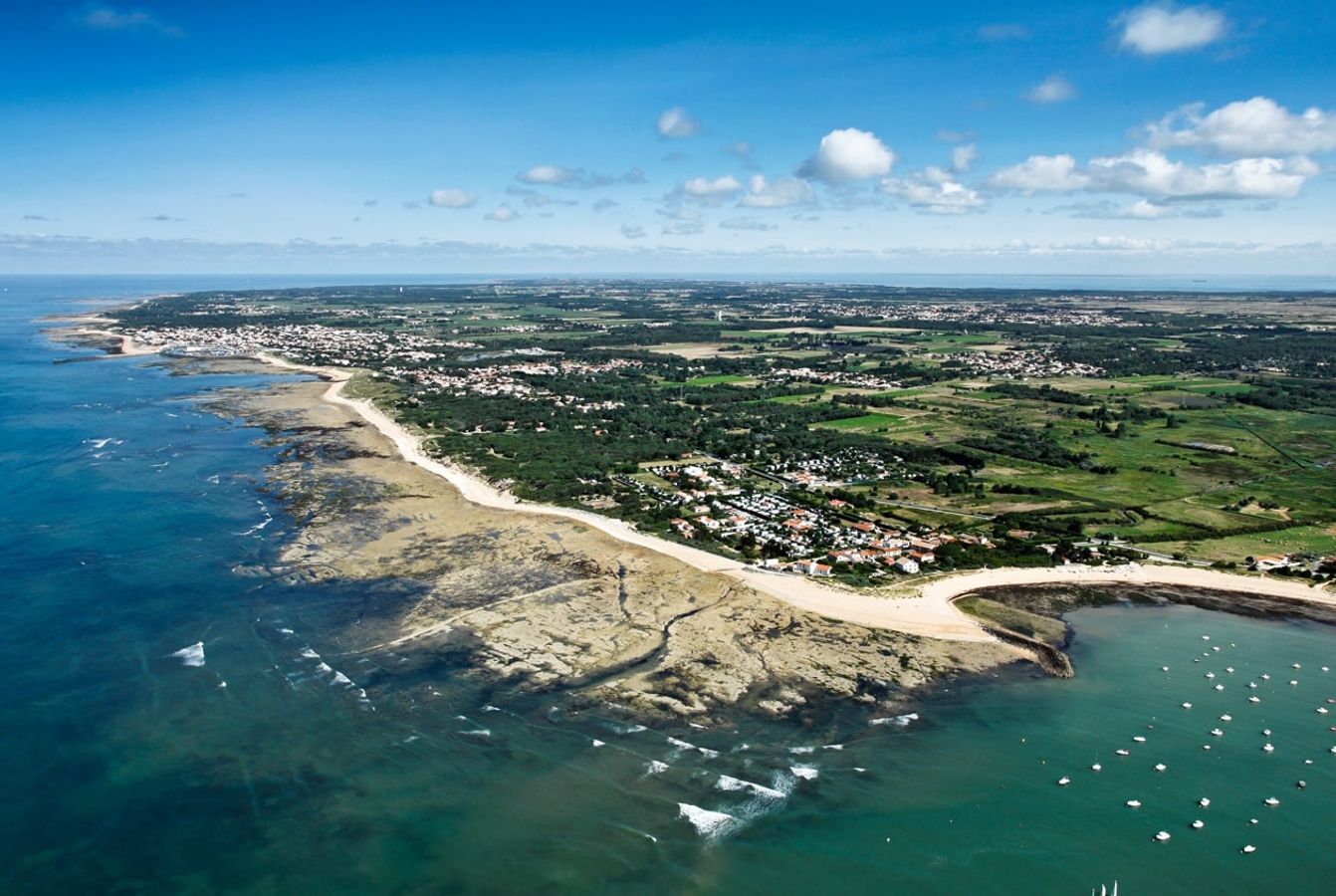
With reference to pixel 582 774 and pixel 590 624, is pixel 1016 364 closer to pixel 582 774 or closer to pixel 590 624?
pixel 590 624

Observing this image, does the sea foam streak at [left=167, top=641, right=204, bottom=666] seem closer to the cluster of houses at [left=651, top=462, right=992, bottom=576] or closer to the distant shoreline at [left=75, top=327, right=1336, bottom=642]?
the distant shoreline at [left=75, top=327, right=1336, bottom=642]

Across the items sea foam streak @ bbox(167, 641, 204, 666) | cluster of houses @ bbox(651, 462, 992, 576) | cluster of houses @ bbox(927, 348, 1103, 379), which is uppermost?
cluster of houses @ bbox(927, 348, 1103, 379)

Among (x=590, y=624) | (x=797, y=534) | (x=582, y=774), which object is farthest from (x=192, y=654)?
(x=797, y=534)

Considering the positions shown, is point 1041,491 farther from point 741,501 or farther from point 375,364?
point 375,364

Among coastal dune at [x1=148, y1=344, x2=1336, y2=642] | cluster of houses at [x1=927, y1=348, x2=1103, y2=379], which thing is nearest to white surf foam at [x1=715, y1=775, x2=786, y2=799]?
coastal dune at [x1=148, y1=344, x2=1336, y2=642]

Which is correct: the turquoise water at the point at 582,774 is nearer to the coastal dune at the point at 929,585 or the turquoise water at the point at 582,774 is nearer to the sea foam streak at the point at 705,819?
the sea foam streak at the point at 705,819

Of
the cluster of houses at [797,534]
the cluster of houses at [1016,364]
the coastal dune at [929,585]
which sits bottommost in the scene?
the coastal dune at [929,585]

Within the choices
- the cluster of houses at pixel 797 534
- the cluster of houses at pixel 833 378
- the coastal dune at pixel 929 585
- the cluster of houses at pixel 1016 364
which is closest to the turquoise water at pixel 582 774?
the coastal dune at pixel 929 585
